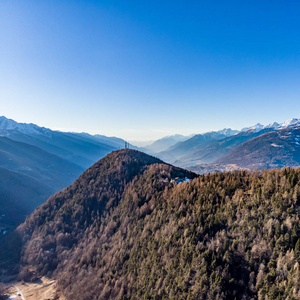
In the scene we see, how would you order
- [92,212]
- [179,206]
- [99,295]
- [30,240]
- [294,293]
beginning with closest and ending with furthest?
1. [294,293]
2. [99,295]
3. [179,206]
4. [92,212]
5. [30,240]

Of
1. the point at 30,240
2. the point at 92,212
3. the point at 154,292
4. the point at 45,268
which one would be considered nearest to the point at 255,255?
the point at 154,292

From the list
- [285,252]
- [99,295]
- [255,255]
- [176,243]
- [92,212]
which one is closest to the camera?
[285,252]

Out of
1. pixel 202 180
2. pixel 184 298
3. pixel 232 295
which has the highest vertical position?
pixel 202 180

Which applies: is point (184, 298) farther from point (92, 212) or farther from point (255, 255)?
point (92, 212)

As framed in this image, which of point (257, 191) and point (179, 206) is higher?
point (257, 191)

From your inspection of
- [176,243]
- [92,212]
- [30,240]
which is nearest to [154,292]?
[176,243]

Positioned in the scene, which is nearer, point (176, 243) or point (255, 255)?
point (255, 255)
